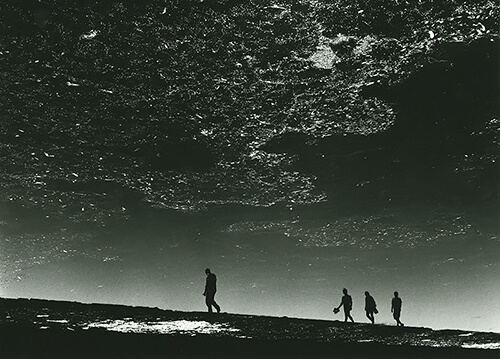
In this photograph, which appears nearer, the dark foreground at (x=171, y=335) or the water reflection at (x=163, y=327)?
the dark foreground at (x=171, y=335)

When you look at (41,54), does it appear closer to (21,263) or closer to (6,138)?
(6,138)

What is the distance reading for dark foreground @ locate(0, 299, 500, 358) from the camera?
24.4ft

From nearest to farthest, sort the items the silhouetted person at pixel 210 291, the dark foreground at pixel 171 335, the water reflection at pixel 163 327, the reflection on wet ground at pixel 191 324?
1. the reflection on wet ground at pixel 191 324
2. the dark foreground at pixel 171 335
3. the water reflection at pixel 163 327
4. the silhouetted person at pixel 210 291

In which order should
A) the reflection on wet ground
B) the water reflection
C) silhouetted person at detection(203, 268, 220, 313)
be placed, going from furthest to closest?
silhouetted person at detection(203, 268, 220, 313) < the water reflection < the reflection on wet ground

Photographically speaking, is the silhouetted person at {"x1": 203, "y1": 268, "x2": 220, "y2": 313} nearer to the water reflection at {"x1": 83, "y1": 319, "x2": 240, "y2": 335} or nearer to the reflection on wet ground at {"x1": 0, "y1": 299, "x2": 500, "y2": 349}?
the reflection on wet ground at {"x1": 0, "y1": 299, "x2": 500, "y2": 349}

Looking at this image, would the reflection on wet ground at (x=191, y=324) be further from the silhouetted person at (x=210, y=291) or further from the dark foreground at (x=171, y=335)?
the silhouetted person at (x=210, y=291)

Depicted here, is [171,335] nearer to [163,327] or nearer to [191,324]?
[163,327]

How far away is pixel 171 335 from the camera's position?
8.50 meters

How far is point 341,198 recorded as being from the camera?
21.6 m

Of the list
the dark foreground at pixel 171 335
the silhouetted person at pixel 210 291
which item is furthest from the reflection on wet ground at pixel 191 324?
the silhouetted person at pixel 210 291

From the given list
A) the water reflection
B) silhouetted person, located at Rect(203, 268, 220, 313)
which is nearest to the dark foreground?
the water reflection

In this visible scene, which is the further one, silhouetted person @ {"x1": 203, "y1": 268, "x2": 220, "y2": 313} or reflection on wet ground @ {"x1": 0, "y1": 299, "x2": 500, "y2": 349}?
silhouetted person @ {"x1": 203, "y1": 268, "x2": 220, "y2": 313}

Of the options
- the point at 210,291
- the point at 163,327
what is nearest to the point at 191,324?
the point at 163,327

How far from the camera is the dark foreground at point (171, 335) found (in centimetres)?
743
